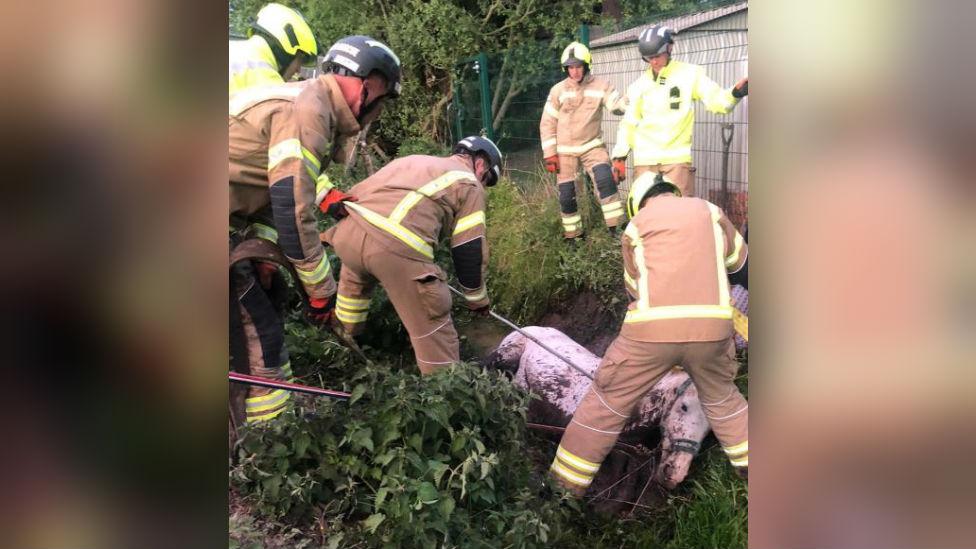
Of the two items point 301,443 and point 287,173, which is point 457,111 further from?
point 301,443

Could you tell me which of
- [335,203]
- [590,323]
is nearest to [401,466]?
[590,323]

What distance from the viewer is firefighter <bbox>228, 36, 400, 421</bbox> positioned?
10.1ft

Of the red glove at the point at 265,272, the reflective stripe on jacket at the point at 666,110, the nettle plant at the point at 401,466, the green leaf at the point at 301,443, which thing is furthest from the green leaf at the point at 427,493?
the reflective stripe on jacket at the point at 666,110

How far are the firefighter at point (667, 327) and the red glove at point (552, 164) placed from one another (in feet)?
1.13

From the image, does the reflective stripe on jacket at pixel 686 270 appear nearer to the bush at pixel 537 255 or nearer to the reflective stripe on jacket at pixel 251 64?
A: the bush at pixel 537 255

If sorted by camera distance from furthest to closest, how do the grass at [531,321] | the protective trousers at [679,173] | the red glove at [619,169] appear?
the red glove at [619,169] < the protective trousers at [679,173] < the grass at [531,321]

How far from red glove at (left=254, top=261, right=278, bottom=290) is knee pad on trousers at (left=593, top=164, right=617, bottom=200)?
1387mm

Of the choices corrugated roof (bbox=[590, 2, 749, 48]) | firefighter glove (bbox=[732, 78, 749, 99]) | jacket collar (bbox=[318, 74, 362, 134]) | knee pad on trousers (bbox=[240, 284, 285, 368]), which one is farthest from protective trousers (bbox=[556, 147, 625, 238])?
knee pad on trousers (bbox=[240, 284, 285, 368])

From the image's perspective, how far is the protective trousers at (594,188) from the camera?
3309 millimetres

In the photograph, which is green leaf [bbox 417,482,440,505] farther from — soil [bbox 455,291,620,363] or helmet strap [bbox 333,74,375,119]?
helmet strap [bbox 333,74,375,119]

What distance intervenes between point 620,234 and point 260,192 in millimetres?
1471
